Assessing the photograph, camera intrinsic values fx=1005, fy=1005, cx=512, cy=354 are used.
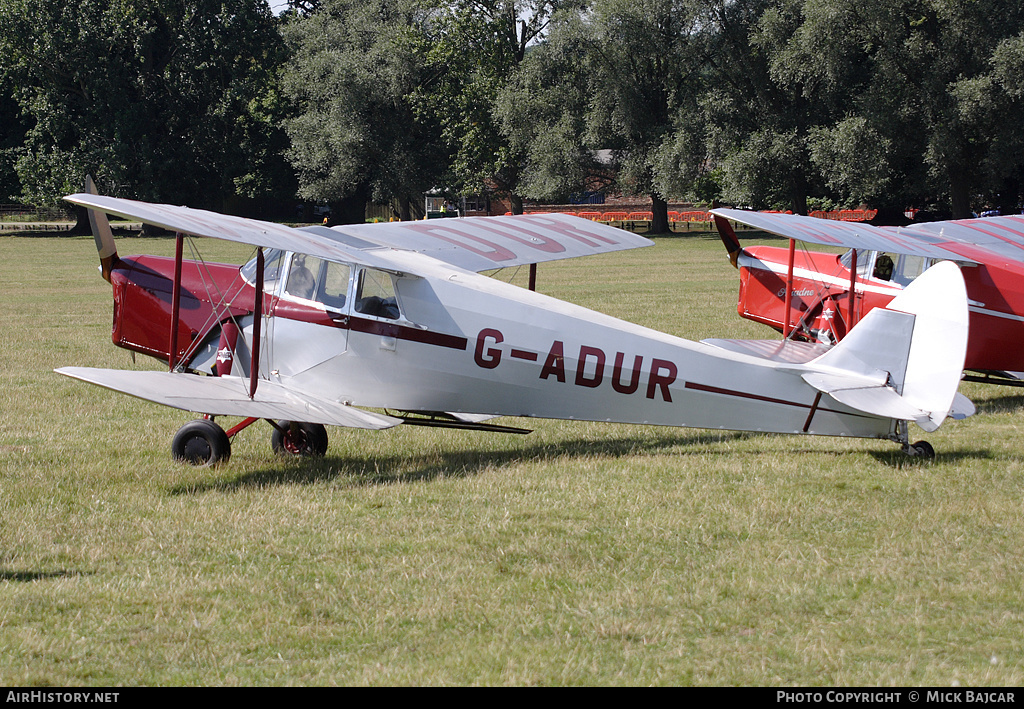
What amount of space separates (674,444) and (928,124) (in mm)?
36035

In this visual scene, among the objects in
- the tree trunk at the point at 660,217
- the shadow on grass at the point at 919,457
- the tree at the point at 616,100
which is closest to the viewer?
the shadow on grass at the point at 919,457

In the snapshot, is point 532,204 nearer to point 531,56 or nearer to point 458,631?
point 531,56

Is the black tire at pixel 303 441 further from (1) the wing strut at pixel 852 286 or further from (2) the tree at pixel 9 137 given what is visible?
(2) the tree at pixel 9 137

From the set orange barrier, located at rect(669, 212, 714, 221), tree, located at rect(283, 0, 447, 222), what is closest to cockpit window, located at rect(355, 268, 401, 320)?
tree, located at rect(283, 0, 447, 222)

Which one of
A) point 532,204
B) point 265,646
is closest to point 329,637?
point 265,646

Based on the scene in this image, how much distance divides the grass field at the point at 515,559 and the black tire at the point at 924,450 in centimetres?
12

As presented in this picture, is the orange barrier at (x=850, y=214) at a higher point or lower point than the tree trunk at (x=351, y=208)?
higher

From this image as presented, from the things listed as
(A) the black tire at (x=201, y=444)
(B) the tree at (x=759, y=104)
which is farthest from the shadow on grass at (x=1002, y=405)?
(B) the tree at (x=759, y=104)

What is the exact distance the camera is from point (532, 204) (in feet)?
218

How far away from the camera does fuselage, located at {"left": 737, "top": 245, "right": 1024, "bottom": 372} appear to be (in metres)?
9.95

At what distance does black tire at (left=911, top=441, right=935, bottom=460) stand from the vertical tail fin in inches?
15.7

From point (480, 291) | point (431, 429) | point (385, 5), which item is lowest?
point (431, 429)

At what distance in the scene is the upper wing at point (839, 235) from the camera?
31.9 feet

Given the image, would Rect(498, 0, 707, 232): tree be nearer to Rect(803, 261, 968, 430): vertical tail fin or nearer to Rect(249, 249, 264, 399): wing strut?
Rect(803, 261, 968, 430): vertical tail fin
